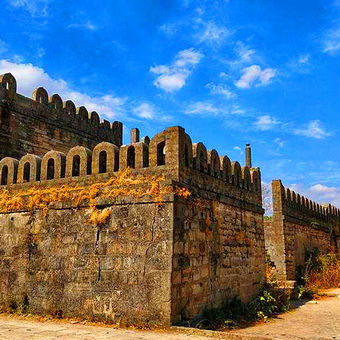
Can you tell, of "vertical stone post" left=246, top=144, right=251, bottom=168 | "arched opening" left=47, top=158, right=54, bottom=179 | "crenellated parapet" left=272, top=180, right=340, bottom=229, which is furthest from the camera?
"vertical stone post" left=246, top=144, right=251, bottom=168

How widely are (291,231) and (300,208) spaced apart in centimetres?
179

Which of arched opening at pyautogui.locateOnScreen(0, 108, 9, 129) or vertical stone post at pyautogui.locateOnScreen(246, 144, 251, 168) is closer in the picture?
arched opening at pyautogui.locateOnScreen(0, 108, 9, 129)

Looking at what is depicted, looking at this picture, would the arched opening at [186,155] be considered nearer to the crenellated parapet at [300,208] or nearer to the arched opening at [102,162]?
the arched opening at [102,162]

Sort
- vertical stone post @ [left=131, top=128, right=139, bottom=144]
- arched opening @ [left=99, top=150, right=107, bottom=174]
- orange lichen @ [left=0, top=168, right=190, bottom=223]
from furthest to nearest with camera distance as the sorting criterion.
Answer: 1. vertical stone post @ [left=131, top=128, right=139, bottom=144]
2. arched opening @ [left=99, top=150, right=107, bottom=174]
3. orange lichen @ [left=0, top=168, right=190, bottom=223]

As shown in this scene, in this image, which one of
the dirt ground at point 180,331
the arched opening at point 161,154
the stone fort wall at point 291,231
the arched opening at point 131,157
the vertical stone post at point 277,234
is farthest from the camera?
the stone fort wall at point 291,231

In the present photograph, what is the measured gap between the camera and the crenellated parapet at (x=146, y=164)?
276 inches

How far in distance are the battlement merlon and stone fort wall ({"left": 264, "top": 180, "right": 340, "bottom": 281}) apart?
6.48 metres

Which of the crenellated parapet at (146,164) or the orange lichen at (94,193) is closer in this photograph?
the orange lichen at (94,193)

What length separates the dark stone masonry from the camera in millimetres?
6531

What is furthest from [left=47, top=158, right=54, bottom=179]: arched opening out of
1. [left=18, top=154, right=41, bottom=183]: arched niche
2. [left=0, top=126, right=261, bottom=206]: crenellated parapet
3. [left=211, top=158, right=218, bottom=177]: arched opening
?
[left=211, top=158, right=218, bottom=177]: arched opening

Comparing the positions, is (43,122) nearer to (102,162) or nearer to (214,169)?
(102,162)

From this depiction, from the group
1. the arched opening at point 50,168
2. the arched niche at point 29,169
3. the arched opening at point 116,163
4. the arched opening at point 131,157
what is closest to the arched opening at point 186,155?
the arched opening at point 131,157

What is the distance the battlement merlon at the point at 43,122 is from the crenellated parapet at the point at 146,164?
176 centimetres

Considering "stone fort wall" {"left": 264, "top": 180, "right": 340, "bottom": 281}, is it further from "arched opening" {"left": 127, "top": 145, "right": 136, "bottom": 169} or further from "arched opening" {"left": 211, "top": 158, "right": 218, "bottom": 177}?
"arched opening" {"left": 127, "top": 145, "right": 136, "bottom": 169}
